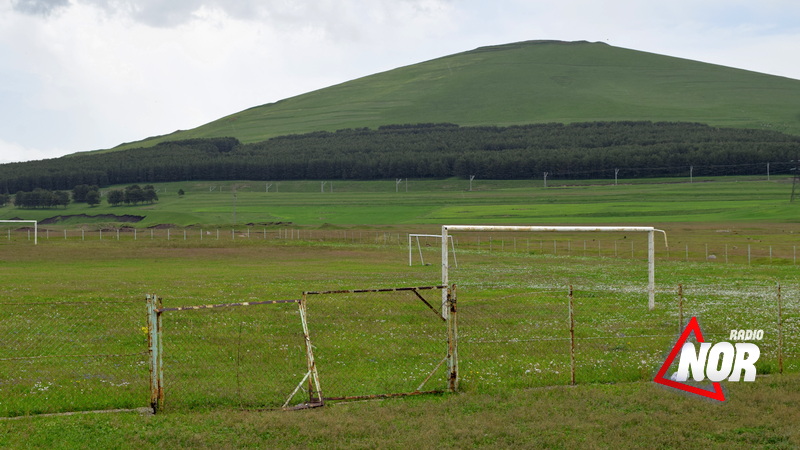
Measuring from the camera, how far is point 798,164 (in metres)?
180

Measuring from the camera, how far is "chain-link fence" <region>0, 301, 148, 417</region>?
13.8 m

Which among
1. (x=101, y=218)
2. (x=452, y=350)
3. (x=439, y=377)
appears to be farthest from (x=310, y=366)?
(x=101, y=218)

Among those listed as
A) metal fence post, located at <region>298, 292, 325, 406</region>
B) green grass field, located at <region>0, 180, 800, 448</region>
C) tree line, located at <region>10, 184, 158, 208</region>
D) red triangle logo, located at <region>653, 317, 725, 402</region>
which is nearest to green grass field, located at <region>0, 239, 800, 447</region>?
green grass field, located at <region>0, 180, 800, 448</region>

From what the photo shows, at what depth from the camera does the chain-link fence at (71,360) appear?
1379 centimetres

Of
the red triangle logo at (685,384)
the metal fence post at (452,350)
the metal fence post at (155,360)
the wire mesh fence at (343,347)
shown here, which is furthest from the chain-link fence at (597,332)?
the metal fence post at (155,360)

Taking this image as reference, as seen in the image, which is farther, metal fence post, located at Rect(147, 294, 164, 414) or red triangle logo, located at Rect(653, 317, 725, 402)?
red triangle logo, located at Rect(653, 317, 725, 402)

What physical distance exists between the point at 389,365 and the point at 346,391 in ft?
8.04

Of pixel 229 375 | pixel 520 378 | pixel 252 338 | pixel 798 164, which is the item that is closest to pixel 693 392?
pixel 520 378

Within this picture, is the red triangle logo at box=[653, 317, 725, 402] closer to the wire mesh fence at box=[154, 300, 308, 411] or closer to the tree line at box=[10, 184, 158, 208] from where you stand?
the wire mesh fence at box=[154, 300, 308, 411]

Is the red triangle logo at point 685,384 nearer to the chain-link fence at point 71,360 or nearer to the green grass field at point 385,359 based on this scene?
the green grass field at point 385,359

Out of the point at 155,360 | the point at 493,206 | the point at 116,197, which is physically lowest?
the point at 493,206

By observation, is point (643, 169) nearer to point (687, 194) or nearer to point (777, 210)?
point (687, 194)

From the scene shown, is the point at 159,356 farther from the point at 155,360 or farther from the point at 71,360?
the point at 71,360

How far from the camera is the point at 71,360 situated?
17172 mm
